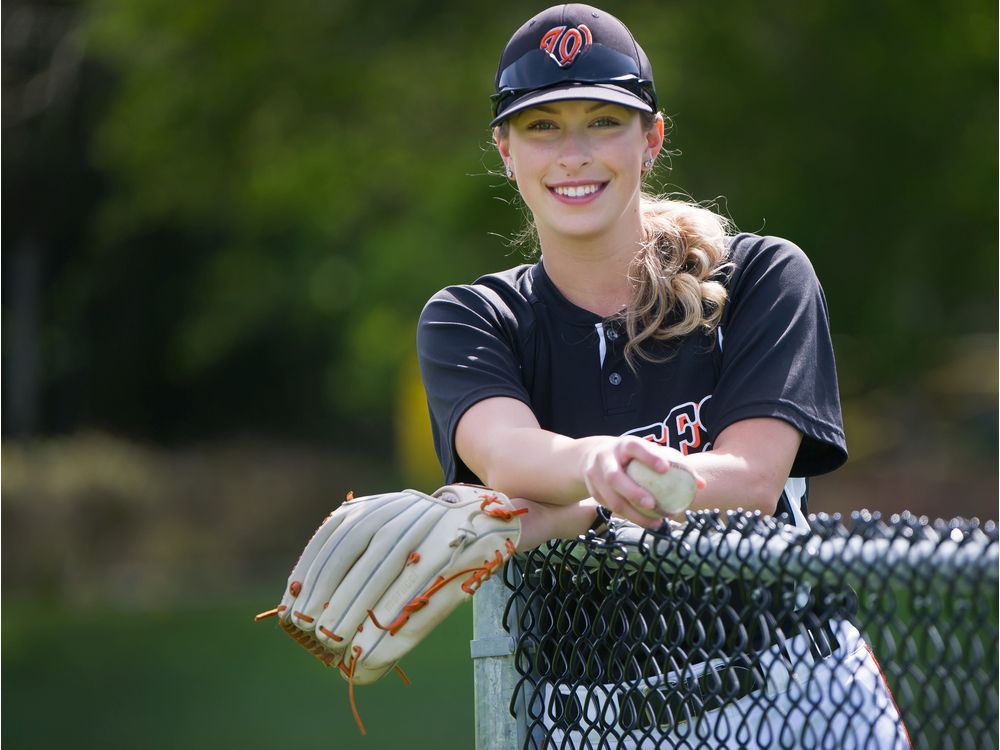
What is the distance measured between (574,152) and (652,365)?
45 centimetres

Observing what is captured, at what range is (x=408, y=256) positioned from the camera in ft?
40.4

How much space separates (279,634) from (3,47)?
8.57m

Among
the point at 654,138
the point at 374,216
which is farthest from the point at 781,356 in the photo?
the point at 374,216

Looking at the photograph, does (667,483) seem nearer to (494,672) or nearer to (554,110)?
(494,672)

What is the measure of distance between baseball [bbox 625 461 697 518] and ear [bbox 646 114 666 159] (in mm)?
1023

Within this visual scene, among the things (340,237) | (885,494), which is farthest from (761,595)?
(340,237)

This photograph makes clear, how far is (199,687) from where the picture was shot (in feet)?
30.0

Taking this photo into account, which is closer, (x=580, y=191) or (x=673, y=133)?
(x=580, y=191)

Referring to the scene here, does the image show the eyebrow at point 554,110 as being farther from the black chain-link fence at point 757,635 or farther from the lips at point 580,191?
the black chain-link fence at point 757,635

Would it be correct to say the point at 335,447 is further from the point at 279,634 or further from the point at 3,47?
the point at 279,634

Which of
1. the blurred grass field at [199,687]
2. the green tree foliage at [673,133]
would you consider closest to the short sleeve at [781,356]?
the blurred grass field at [199,687]

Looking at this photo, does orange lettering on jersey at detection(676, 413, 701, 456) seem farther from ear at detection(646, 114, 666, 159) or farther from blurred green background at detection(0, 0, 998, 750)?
blurred green background at detection(0, 0, 998, 750)

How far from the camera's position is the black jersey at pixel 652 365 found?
2.50m

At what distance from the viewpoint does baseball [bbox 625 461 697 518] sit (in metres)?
1.99
